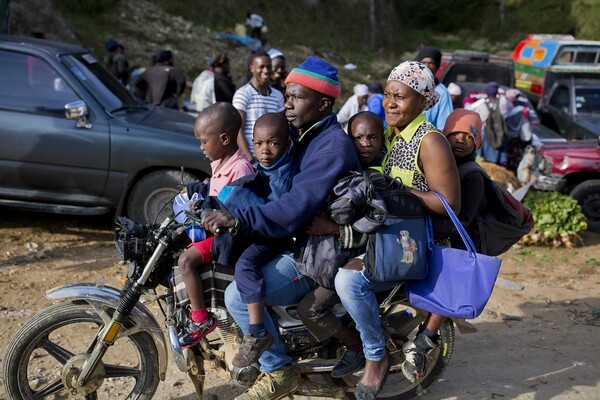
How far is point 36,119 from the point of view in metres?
6.39

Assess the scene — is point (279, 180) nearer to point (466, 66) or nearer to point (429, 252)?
point (429, 252)

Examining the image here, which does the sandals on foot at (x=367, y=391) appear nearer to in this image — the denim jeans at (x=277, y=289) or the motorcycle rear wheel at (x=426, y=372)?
the motorcycle rear wheel at (x=426, y=372)

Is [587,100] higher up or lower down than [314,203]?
lower down

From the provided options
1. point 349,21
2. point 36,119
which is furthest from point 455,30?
point 36,119

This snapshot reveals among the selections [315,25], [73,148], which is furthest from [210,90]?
[315,25]

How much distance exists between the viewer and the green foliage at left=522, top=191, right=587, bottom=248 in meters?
7.89

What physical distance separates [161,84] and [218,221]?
652 cm

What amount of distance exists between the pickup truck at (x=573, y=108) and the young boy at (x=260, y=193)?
8460 millimetres

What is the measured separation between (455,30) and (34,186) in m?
34.8

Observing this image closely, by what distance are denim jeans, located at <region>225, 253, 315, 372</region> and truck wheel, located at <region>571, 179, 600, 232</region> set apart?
6.38 m

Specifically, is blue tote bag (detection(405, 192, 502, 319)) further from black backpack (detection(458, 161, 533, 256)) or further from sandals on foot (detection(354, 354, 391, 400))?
sandals on foot (detection(354, 354, 391, 400))

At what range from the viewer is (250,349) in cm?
339

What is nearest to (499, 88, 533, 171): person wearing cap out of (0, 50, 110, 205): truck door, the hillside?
(0, 50, 110, 205): truck door

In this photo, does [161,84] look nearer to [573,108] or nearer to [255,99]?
[255,99]
